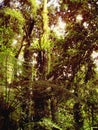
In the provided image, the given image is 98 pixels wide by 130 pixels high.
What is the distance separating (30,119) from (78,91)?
2568 mm

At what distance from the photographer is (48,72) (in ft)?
30.4

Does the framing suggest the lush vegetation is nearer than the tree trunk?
Yes

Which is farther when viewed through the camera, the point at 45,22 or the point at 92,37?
the point at 45,22

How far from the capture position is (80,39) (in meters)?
8.89

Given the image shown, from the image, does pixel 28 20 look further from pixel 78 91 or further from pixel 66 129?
pixel 66 129

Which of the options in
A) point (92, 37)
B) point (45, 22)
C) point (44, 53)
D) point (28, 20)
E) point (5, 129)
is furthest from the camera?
point (28, 20)

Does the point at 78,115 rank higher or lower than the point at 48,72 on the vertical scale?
lower

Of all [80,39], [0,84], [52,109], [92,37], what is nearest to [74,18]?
[80,39]

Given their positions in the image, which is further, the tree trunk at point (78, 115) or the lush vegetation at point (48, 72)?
the tree trunk at point (78, 115)

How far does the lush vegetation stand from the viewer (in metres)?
7.20

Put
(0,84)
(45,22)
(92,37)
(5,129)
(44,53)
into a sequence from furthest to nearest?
(45,22), (44,53), (92,37), (0,84), (5,129)

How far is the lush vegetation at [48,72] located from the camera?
7199 mm

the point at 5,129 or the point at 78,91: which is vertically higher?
the point at 78,91

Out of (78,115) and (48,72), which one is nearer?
(48,72)
